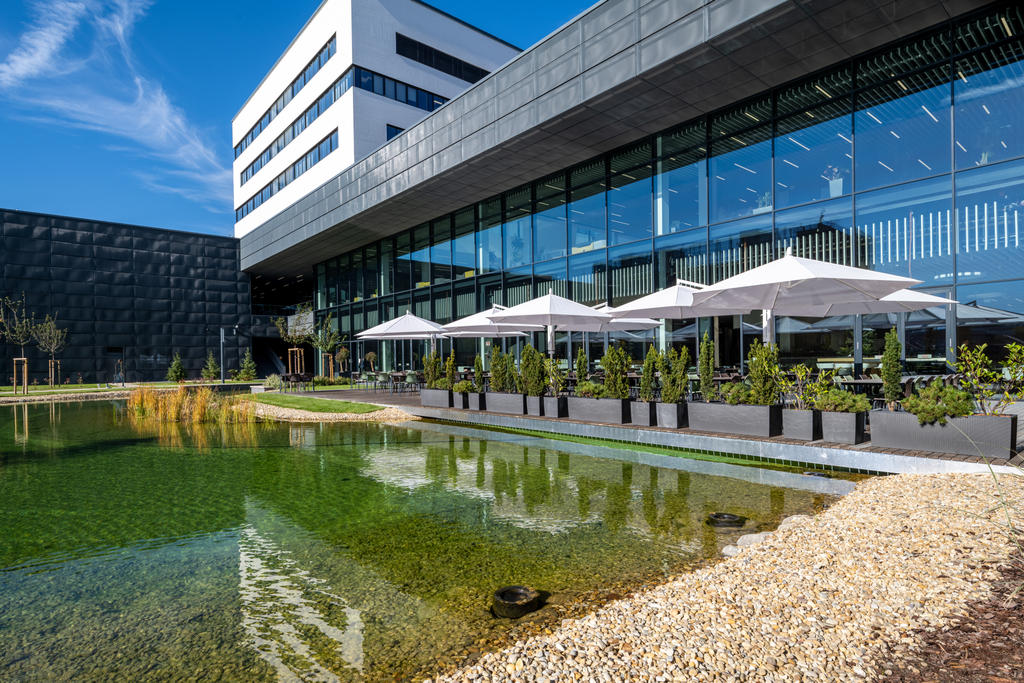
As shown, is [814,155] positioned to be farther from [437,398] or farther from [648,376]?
[437,398]

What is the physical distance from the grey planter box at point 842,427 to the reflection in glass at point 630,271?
752 centimetres

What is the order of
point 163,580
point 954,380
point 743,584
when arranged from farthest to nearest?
point 954,380, point 163,580, point 743,584

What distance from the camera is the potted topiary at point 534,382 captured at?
11.3 metres

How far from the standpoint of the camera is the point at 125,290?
3206 centimetres

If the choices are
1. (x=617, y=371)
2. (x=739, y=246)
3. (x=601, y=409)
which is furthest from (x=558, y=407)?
(x=739, y=246)

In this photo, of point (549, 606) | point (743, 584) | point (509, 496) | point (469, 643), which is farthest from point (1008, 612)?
point (509, 496)

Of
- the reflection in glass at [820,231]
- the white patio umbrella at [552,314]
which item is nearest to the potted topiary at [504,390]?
the white patio umbrella at [552,314]

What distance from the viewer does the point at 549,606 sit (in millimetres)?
3477

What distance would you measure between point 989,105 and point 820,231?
10.8ft

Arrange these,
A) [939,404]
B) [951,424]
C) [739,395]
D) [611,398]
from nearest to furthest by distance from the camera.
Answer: [951,424], [939,404], [739,395], [611,398]

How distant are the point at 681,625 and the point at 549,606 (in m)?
0.87

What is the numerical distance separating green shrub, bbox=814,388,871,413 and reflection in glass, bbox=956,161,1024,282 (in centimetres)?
454

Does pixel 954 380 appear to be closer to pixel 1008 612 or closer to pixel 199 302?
pixel 1008 612

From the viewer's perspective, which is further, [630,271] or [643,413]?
[630,271]
